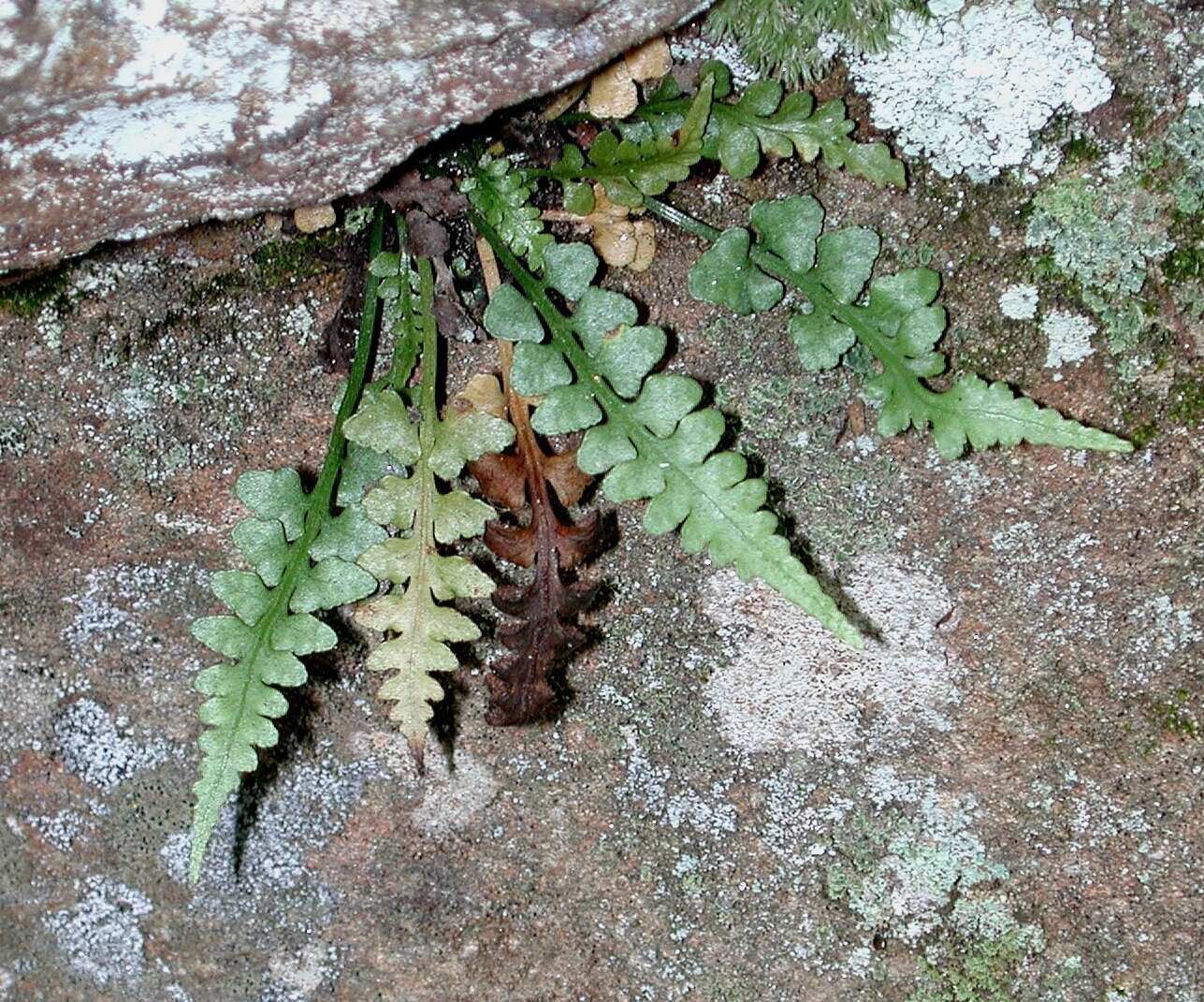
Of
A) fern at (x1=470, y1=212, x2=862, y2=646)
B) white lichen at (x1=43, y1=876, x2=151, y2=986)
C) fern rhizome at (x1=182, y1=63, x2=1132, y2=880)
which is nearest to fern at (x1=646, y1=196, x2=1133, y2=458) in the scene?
fern rhizome at (x1=182, y1=63, x2=1132, y2=880)

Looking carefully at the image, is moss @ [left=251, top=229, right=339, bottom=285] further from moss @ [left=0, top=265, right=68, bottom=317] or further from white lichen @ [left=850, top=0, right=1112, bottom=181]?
white lichen @ [left=850, top=0, right=1112, bottom=181]

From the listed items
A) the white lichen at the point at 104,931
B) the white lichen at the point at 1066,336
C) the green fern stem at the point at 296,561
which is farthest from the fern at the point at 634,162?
the white lichen at the point at 104,931

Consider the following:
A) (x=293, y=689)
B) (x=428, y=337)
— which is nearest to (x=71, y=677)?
(x=293, y=689)

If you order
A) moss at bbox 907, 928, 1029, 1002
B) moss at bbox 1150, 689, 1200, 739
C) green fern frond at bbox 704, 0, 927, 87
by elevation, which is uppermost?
green fern frond at bbox 704, 0, 927, 87

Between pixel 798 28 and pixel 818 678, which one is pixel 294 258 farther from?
pixel 818 678

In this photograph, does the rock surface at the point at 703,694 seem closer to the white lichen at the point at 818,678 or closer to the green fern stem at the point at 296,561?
the white lichen at the point at 818,678

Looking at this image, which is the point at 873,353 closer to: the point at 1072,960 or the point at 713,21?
the point at 713,21
